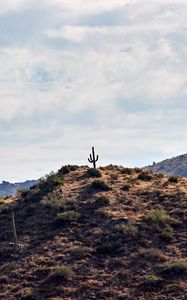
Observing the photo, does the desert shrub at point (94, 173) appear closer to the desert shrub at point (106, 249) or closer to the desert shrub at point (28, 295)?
the desert shrub at point (106, 249)

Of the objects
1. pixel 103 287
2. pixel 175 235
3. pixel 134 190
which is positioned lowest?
pixel 103 287

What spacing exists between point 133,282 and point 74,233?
8176 millimetres

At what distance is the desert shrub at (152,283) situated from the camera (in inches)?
1307

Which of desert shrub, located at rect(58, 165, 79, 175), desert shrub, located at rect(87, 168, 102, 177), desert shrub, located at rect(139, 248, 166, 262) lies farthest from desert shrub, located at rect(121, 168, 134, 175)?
desert shrub, located at rect(139, 248, 166, 262)

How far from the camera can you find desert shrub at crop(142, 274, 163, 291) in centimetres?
3319

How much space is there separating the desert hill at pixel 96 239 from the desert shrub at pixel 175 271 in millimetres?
58

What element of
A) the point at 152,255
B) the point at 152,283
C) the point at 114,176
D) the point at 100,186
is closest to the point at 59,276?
the point at 152,283

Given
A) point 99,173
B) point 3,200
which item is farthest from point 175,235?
point 3,200

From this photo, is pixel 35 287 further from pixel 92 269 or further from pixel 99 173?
pixel 99 173

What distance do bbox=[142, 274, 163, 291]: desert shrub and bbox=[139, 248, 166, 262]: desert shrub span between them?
2.98m

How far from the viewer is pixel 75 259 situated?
37375mm

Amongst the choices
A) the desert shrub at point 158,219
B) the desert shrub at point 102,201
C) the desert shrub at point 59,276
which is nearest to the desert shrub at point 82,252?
the desert shrub at point 59,276

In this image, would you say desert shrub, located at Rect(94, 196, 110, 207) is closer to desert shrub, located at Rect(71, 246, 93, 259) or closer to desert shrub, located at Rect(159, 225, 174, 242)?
desert shrub, located at Rect(159, 225, 174, 242)

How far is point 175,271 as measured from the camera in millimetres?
34812
